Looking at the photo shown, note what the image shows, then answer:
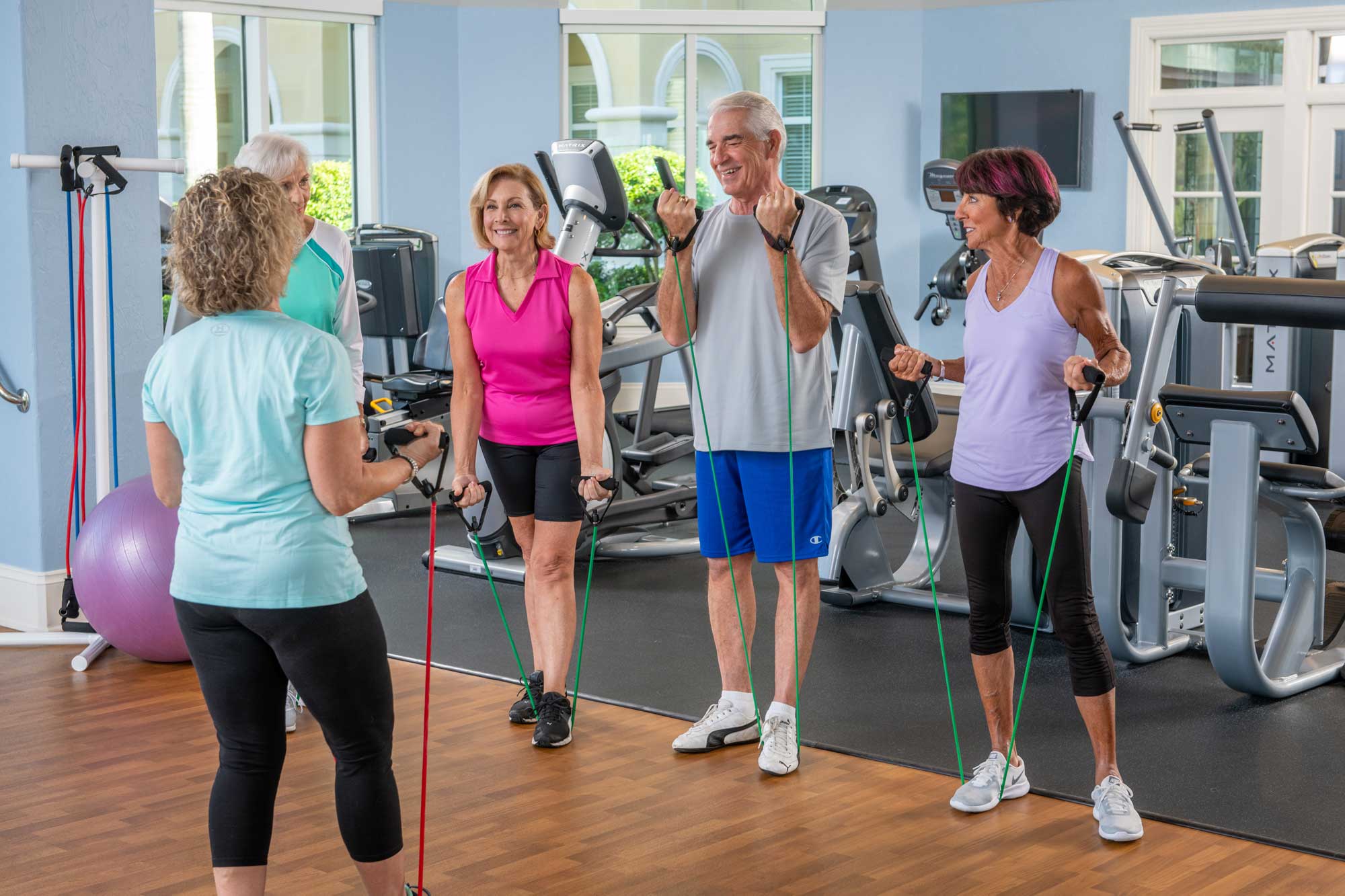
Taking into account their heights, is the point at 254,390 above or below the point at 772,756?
above

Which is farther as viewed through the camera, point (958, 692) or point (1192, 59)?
point (1192, 59)

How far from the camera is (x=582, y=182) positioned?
4.80 metres

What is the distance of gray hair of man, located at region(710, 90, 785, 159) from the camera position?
10.2 ft

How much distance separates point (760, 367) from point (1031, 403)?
0.64 metres

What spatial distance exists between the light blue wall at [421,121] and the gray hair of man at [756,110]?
5.96 meters

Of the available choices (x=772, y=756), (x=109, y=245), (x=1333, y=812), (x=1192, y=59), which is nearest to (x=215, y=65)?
(x=109, y=245)

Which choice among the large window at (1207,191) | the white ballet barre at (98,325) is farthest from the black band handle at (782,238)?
the large window at (1207,191)

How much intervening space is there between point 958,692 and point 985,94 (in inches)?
243

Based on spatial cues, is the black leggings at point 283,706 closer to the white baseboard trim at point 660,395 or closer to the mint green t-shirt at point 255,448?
the mint green t-shirt at point 255,448

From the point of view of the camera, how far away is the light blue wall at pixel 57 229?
4.31m

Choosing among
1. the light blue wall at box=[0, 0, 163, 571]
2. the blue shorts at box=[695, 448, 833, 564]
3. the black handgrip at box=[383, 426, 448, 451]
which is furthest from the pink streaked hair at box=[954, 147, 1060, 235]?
the light blue wall at box=[0, 0, 163, 571]

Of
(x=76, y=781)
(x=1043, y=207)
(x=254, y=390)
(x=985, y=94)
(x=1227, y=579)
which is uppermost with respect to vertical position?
(x=985, y=94)

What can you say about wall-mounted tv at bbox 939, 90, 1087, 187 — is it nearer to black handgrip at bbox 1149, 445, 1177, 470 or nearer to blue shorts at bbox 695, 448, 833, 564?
black handgrip at bbox 1149, 445, 1177, 470

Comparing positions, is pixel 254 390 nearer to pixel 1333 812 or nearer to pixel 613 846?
pixel 613 846
